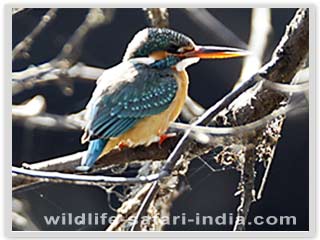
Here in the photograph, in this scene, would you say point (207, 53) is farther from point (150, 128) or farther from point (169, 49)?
point (150, 128)

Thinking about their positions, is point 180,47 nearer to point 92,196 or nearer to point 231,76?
point 231,76

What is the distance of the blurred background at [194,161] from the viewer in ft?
5.92

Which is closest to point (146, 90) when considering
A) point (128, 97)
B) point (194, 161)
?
point (128, 97)

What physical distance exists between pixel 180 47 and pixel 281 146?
0.27m

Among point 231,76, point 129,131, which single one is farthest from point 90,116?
point 231,76

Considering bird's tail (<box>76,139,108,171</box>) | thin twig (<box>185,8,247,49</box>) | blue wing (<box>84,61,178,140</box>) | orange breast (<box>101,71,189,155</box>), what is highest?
thin twig (<box>185,8,247,49</box>)

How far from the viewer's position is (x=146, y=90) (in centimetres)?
182

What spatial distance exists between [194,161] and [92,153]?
0.19 metres

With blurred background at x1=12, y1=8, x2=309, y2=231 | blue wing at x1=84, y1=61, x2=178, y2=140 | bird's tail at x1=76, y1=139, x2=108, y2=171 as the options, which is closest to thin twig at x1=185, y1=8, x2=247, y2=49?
blurred background at x1=12, y1=8, x2=309, y2=231

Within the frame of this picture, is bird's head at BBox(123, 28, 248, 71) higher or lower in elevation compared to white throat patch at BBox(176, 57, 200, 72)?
higher

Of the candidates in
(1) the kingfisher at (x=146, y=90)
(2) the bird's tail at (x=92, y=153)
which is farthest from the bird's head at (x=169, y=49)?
(2) the bird's tail at (x=92, y=153)

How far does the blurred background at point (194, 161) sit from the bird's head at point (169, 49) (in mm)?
44

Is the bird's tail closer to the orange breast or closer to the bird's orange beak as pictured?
the orange breast

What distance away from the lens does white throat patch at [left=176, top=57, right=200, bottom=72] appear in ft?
5.97
